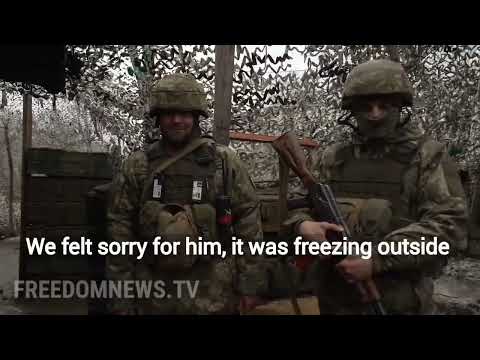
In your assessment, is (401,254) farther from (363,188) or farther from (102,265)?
(102,265)

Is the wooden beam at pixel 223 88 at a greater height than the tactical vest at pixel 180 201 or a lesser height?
greater

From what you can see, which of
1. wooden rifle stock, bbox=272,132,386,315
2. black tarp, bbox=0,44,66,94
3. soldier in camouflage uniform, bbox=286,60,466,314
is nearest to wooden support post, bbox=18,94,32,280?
black tarp, bbox=0,44,66,94

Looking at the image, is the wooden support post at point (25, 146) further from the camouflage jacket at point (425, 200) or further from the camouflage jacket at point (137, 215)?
the camouflage jacket at point (425, 200)

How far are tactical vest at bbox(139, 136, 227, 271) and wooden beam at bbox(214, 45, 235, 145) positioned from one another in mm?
1026

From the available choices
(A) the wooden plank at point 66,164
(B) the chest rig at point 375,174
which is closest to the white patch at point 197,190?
(B) the chest rig at point 375,174

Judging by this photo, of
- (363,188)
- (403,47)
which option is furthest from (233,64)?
(363,188)

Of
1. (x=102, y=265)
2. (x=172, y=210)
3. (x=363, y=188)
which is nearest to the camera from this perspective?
(x=363, y=188)

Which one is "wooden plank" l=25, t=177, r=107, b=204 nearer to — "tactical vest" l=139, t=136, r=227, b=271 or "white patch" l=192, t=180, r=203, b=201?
"tactical vest" l=139, t=136, r=227, b=271

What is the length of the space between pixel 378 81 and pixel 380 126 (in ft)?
0.78

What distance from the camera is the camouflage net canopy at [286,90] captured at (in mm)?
3963

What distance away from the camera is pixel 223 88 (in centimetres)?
386

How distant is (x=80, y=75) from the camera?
390cm

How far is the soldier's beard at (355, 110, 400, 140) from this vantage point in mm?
2400
